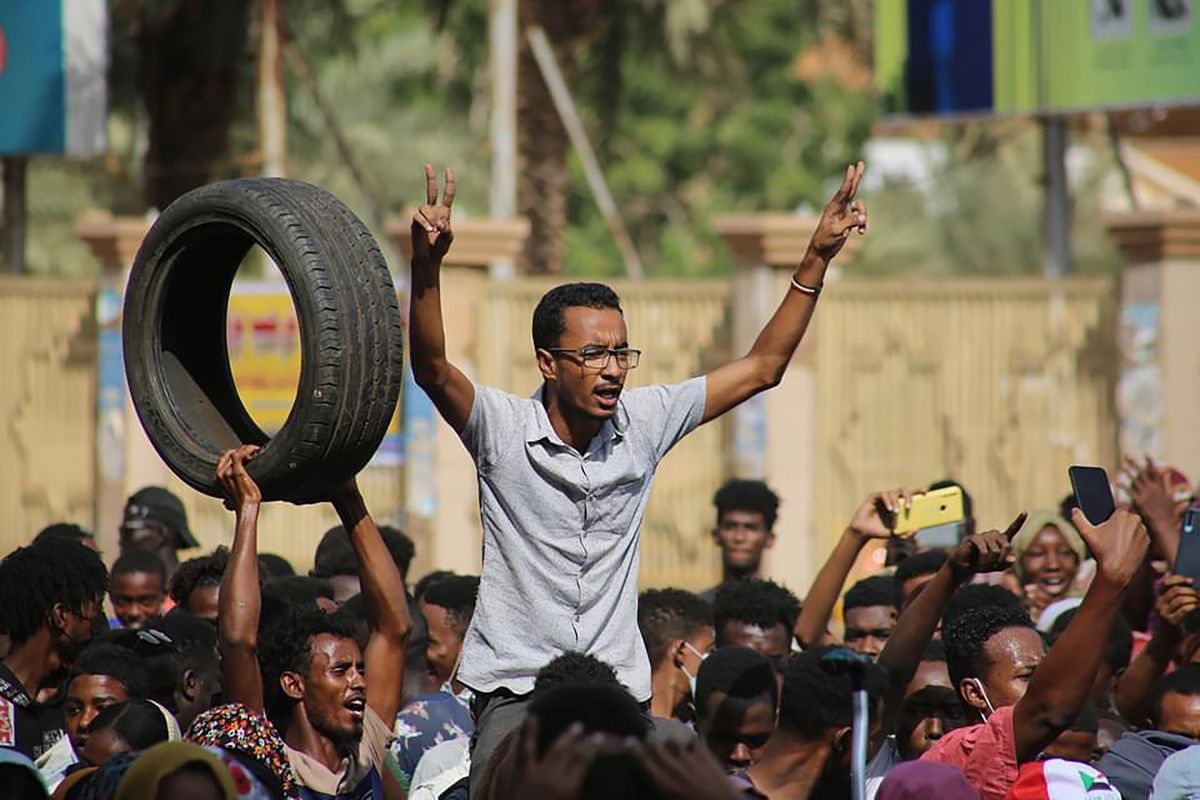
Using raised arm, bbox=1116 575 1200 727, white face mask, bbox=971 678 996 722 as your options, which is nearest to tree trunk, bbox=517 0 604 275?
raised arm, bbox=1116 575 1200 727

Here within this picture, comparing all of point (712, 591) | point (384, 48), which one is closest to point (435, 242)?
point (712, 591)

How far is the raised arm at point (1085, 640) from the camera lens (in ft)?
16.3

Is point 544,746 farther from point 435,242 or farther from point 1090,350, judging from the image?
point 1090,350

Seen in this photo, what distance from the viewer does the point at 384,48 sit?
30.3 m

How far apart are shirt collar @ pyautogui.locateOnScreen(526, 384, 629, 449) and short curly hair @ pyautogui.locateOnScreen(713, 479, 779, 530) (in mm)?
4044

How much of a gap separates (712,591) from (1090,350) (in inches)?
229

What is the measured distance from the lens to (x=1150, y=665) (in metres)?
6.84

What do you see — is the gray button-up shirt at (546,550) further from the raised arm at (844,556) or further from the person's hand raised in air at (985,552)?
the raised arm at (844,556)

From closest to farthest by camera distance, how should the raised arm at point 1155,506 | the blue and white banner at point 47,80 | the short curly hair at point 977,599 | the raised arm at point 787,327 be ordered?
the raised arm at point 787,327 < the short curly hair at point 977,599 < the raised arm at point 1155,506 < the blue and white banner at point 47,80

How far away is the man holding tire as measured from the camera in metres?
5.34

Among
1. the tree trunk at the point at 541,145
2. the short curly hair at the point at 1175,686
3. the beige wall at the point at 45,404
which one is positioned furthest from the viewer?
the tree trunk at the point at 541,145

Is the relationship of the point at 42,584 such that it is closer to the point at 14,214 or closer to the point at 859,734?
the point at 859,734

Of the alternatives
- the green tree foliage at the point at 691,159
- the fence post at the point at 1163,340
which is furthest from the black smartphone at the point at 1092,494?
the green tree foliage at the point at 691,159

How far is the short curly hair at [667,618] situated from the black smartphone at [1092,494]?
237cm
